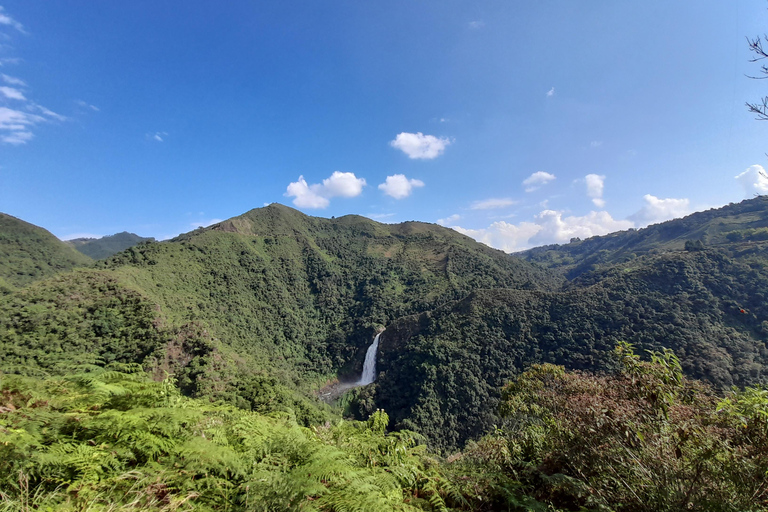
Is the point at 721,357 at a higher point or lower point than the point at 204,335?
lower

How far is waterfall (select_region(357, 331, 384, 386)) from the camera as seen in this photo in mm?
51094

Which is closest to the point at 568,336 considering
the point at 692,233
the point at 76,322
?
the point at 76,322

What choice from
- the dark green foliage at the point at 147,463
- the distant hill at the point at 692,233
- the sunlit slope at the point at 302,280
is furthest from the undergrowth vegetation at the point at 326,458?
the distant hill at the point at 692,233

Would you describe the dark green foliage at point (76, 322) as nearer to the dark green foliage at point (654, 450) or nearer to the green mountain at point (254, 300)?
the green mountain at point (254, 300)

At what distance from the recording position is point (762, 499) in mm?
2779

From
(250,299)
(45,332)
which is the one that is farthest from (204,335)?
(250,299)

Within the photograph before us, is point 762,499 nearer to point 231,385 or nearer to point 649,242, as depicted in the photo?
point 231,385

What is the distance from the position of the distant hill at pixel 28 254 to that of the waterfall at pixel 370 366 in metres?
66.2

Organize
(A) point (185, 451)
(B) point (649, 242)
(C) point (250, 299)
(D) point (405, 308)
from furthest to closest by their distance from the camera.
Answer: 1. (B) point (649, 242)
2. (D) point (405, 308)
3. (C) point (250, 299)
4. (A) point (185, 451)

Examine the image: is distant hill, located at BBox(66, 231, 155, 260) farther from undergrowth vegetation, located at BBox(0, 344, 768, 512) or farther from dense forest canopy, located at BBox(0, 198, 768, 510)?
undergrowth vegetation, located at BBox(0, 344, 768, 512)

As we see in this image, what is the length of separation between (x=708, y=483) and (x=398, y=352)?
49616 mm

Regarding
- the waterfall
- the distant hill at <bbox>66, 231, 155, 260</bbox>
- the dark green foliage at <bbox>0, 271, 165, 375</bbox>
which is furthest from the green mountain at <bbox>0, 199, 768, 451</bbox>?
the distant hill at <bbox>66, 231, 155, 260</bbox>

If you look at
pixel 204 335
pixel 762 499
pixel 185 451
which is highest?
pixel 185 451

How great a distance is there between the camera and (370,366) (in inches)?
2077
